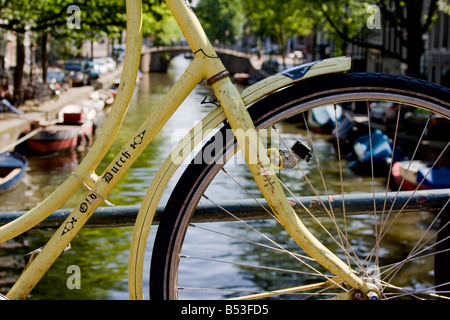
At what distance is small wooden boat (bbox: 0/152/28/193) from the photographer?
1698 centimetres

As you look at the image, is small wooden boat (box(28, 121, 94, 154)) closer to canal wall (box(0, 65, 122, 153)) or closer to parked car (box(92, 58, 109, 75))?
canal wall (box(0, 65, 122, 153))

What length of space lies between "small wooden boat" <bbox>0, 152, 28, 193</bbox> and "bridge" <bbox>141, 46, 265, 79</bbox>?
43682 mm

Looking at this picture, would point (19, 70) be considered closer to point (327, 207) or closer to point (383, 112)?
point (383, 112)

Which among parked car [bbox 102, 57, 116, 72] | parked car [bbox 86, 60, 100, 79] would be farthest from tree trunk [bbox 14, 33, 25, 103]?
parked car [bbox 102, 57, 116, 72]

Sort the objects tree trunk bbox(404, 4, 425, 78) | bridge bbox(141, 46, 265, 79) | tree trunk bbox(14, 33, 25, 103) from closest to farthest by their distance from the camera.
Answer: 1. tree trunk bbox(404, 4, 425, 78)
2. tree trunk bbox(14, 33, 25, 103)
3. bridge bbox(141, 46, 265, 79)

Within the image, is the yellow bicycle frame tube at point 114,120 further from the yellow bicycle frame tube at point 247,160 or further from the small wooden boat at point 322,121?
the small wooden boat at point 322,121

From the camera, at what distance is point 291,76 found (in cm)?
171

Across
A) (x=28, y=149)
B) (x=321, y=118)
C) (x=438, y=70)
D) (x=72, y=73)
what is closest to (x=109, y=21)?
(x=28, y=149)

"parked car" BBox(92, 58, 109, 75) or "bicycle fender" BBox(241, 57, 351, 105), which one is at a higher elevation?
"parked car" BBox(92, 58, 109, 75)

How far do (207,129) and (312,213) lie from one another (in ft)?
1.83

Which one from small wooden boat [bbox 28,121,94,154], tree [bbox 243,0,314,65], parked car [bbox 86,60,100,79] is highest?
tree [bbox 243,0,314,65]

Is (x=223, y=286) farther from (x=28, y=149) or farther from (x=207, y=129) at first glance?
(x=28, y=149)

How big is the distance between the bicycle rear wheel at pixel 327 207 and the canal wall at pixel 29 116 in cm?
515
